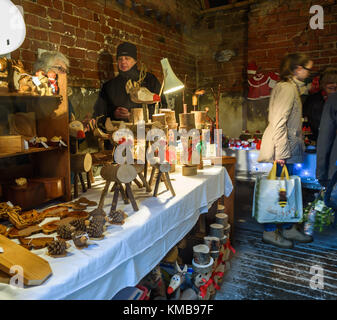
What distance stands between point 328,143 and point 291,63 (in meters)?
0.88

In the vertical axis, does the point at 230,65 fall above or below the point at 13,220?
above

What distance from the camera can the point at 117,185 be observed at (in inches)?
67.7

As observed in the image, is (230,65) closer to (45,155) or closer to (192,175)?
(192,175)

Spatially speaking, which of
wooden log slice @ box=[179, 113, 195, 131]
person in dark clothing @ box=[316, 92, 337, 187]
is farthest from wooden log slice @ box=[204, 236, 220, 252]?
person in dark clothing @ box=[316, 92, 337, 187]

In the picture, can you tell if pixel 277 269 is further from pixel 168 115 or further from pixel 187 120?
pixel 168 115

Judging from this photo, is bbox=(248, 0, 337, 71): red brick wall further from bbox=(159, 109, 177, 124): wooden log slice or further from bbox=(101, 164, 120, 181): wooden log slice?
bbox=(101, 164, 120, 181): wooden log slice

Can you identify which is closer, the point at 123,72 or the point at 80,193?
the point at 80,193

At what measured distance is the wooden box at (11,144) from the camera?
5.05 feet

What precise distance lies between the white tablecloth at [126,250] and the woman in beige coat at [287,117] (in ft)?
3.47

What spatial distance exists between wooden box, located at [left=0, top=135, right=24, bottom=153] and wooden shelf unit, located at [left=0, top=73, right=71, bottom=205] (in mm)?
204

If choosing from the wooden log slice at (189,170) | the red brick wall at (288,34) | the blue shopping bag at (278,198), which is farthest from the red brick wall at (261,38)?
the wooden log slice at (189,170)

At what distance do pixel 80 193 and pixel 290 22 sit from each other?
Answer: 4.63 m

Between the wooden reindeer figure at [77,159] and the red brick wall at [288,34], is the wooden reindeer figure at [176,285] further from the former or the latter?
the red brick wall at [288,34]

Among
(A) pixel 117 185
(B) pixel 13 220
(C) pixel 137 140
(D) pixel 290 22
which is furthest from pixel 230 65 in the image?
(B) pixel 13 220
